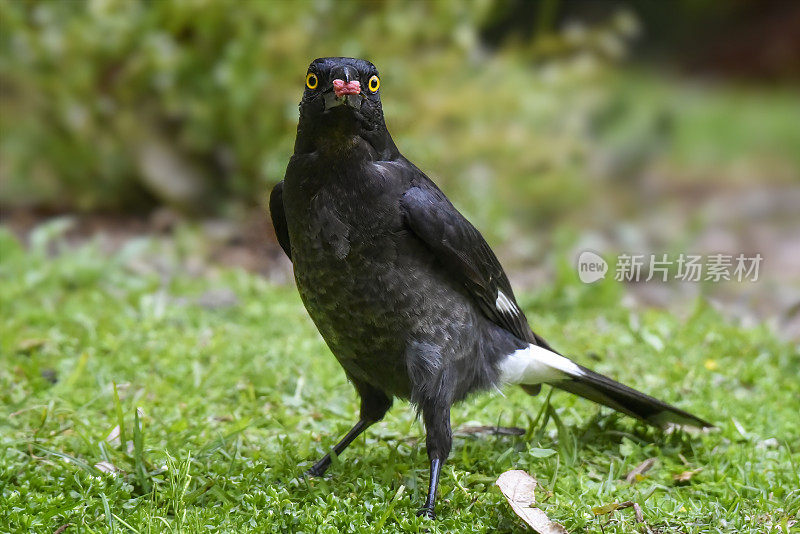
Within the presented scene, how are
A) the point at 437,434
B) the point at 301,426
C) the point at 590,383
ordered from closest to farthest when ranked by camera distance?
the point at 437,434, the point at 590,383, the point at 301,426

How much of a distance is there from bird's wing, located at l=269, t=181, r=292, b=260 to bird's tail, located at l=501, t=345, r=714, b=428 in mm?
994

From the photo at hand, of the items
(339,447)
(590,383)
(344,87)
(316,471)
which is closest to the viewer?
(344,87)

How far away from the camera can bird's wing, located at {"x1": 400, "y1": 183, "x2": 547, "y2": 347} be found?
3062 mm

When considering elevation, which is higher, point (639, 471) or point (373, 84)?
point (373, 84)

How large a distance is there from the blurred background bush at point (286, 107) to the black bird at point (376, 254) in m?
3.11

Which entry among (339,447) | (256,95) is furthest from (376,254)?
(256,95)

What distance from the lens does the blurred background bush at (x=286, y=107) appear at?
6.68 metres

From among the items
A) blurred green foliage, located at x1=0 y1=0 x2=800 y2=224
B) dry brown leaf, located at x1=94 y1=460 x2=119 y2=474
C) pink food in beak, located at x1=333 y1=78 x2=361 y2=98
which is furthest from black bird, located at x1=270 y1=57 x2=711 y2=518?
blurred green foliage, located at x1=0 y1=0 x2=800 y2=224

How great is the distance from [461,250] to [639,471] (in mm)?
1110

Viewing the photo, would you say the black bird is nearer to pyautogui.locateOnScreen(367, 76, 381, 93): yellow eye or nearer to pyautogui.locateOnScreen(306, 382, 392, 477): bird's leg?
pyautogui.locateOnScreen(367, 76, 381, 93): yellow eye

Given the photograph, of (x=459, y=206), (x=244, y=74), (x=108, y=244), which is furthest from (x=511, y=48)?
(x=108, y=244)

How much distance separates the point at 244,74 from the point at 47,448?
399 centimetres

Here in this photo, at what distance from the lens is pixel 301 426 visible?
387 cm

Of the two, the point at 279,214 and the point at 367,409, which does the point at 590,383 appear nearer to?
the point at 367,409
